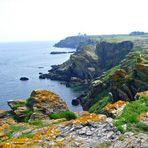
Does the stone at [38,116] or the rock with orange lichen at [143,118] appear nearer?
the rock with orange lichen at [143,118]

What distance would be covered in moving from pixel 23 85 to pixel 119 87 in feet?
380

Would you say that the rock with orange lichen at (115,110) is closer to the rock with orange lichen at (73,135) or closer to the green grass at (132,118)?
the green grass at (132,118)

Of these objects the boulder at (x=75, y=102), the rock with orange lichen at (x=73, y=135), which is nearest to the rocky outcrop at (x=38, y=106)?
the rock with orange lichen at (x=73, y=135)

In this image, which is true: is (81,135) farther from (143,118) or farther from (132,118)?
(143,118)

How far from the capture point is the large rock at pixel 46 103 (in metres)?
31.5

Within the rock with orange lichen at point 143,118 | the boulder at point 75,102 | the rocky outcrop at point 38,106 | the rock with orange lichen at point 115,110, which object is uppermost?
the rock with orange lichen at point 143,118

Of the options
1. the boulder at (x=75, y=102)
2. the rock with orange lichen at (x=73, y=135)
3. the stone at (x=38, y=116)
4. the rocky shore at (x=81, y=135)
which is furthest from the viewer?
Answer: the boulder at (x=75, y=102)

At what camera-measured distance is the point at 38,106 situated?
31656 mm

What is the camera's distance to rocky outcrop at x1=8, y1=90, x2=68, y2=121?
30.2 meters

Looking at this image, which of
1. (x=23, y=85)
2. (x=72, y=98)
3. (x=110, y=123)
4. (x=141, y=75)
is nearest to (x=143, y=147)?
(x=110, y=123)

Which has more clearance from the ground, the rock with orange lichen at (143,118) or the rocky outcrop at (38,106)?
the rock with orange lichen at (143,118)

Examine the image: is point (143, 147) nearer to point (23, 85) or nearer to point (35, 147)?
point (35, 147)

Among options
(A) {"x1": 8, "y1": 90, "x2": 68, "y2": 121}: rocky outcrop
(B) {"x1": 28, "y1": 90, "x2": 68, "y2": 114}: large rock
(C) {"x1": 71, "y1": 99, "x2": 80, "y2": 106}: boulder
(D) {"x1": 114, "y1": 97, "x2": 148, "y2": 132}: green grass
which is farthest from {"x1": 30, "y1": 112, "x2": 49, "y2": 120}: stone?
(C) {"x1": 71, "y1": 99, "x2": 80, "y2": 106}: boulder

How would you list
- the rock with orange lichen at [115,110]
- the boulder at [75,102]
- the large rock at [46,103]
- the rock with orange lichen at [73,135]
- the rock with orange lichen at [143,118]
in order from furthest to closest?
the boulder at [75,102]
the large rock at [46,103]
the rock with orange lichen at [115,110]
the rock with orange lichen at [143,118]
the rock with orange lichen at [73,135]
